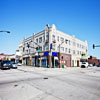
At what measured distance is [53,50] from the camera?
3148cm

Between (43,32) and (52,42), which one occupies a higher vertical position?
(43,32)

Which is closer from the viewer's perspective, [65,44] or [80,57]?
[65,44]

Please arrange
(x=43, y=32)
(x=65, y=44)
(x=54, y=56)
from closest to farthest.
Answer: (x=54, y=56)
(x=43, y=32)
(x=65, y=44)

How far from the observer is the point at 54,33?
3269cm

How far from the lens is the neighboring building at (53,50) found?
31.3m

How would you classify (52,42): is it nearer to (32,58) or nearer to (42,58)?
(42,58)

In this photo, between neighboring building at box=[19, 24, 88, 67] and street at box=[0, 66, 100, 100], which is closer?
street at box=[0, 66, 100, 100]

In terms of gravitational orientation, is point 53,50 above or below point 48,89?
above

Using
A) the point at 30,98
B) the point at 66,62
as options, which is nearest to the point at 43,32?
the point at 66,62

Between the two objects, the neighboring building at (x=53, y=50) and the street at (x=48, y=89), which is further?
the neighboring building at (x=53, y=50)

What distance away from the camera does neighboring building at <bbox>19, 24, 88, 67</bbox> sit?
103 ft

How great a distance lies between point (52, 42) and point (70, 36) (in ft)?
40.6

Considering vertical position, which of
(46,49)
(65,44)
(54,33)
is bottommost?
(46,49)

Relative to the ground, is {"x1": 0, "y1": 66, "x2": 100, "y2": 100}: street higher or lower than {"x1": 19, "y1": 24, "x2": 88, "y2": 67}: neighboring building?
lower
